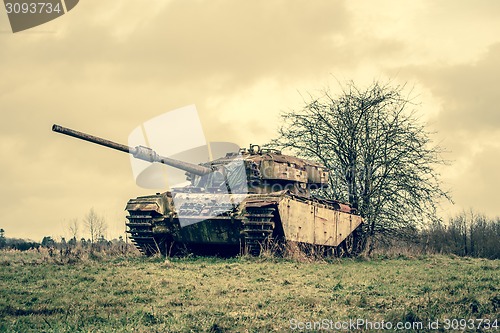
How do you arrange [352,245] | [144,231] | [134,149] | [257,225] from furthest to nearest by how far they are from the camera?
[352,245] → [144,231] → [134,149] → [257,225]

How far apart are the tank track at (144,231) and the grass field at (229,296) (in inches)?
88.7

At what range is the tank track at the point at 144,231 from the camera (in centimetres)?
1752

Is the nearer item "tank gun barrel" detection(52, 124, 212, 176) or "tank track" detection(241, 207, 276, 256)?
"tank gun barrel" detection(52, 124, 212, 176)

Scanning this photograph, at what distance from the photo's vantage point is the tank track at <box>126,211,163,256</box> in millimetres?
17516

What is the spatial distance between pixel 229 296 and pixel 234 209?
6.48 metres

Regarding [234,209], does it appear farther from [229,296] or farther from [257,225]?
[229,296]

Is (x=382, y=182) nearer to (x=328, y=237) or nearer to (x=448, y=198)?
(x=448, y=198)

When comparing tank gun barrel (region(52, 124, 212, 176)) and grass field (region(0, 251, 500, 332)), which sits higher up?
tank gun barrel (region(52, 124, 212, 176))

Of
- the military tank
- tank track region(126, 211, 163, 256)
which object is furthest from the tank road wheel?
tank track region(126, 211, 163, 256)

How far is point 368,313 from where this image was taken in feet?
26.7

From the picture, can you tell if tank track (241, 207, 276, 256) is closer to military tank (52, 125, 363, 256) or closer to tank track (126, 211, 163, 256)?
military tank (52, 125, 363, 256)

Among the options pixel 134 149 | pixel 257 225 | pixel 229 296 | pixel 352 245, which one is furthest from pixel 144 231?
pixel 229 296

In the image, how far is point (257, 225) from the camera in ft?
51.3

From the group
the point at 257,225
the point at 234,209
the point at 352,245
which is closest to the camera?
the point at 257,225
